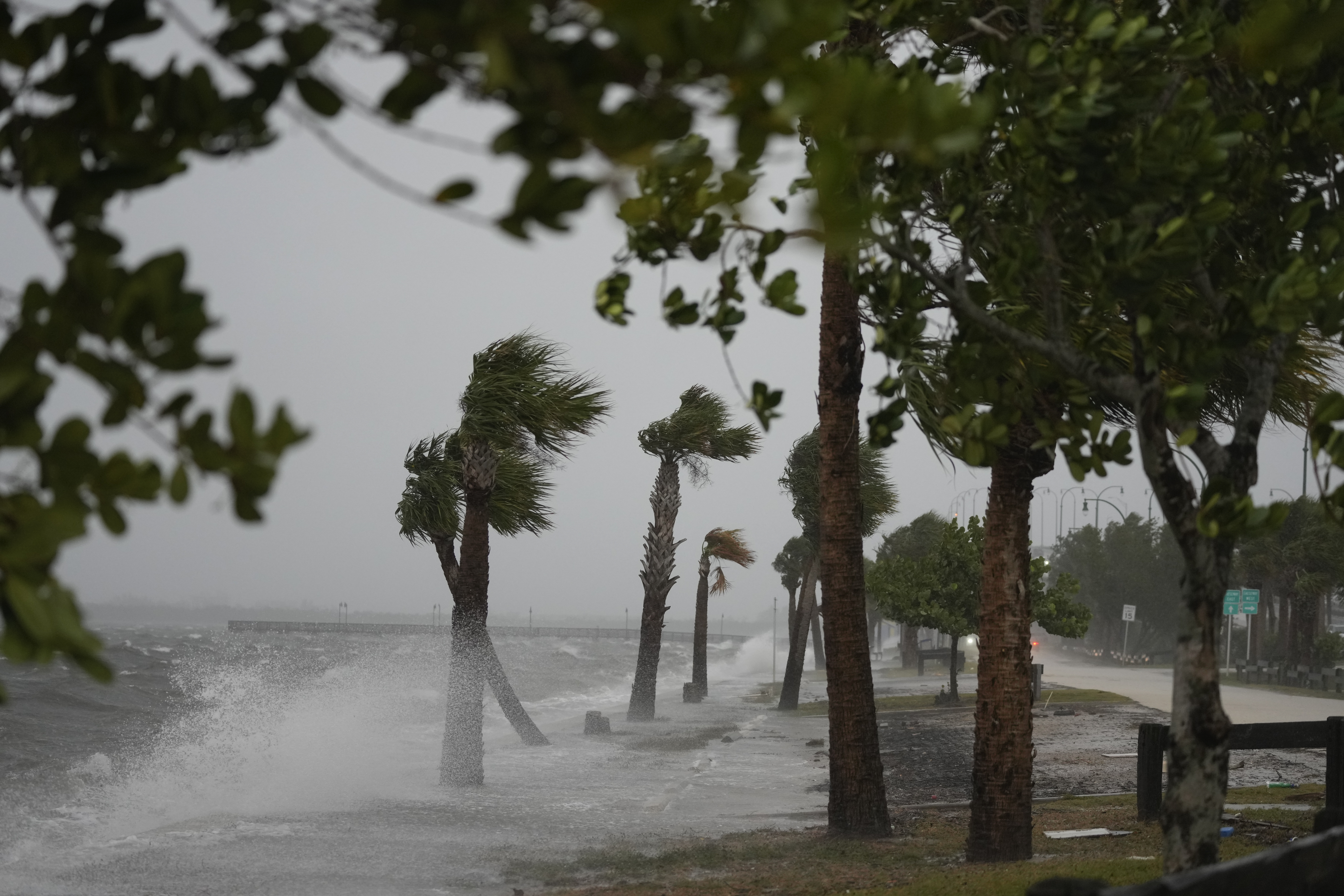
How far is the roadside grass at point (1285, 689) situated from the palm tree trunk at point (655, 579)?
588 inches

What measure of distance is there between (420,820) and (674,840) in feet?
13.6

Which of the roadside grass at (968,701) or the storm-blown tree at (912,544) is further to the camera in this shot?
the storm-blown tree at (912,544)

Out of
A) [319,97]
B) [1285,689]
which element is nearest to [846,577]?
[319,97]

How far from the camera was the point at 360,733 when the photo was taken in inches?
1192

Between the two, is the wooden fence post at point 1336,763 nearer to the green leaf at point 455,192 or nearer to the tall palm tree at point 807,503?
the green leaf at point 455,192

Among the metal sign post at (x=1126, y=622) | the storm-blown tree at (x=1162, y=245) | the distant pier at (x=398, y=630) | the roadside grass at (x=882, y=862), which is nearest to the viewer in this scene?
the storm-blown tree at (x=1162, y=245)

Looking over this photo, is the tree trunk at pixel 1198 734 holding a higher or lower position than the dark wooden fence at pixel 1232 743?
higher

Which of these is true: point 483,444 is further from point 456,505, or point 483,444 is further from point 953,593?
point 953,593

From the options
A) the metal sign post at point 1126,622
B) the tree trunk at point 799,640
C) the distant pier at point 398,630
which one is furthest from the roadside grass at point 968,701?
the distant pier at point 398,630

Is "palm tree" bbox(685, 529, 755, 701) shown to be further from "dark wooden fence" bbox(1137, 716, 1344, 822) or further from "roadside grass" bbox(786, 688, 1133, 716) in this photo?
"dark wooden fence" bbox(1137, 716, 1344, 822)

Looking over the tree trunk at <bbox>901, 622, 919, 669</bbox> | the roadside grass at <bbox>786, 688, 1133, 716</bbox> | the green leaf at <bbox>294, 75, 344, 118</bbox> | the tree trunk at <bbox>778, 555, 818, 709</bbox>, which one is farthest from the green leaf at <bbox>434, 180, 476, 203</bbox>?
the tree trunk at <bbox>901, 622, 919, 669</bbox>

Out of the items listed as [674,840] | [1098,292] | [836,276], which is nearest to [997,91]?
[1098,292]

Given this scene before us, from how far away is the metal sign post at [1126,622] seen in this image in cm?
4547

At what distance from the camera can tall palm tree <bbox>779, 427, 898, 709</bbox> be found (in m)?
33.5
